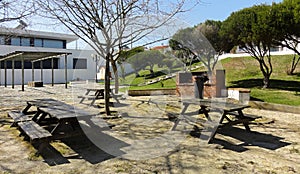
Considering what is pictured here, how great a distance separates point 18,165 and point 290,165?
3.65 m

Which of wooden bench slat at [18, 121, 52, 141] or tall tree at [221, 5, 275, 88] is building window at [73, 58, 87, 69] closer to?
tall tree at [221, 5, 275, 88]

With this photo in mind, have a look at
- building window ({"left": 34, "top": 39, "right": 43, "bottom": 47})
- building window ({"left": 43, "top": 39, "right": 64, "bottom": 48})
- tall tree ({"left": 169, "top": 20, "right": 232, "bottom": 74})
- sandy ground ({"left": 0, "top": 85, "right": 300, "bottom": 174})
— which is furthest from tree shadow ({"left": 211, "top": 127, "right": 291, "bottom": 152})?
building window ({"left": 43, "top": 39, "right": 64, "bottom": 48})

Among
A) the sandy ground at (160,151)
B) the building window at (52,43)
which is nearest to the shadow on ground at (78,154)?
the sandy ground at (160,151)

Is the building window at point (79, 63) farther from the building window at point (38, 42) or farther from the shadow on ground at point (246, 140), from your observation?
the shadow on ground at point (246, 140)

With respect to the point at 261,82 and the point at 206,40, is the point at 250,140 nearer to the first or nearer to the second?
the point at 261,82

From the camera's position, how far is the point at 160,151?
164 inches

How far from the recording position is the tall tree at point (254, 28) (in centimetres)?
1077

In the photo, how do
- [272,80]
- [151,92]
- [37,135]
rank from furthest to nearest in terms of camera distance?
[272,80] → [151,92] → [37,135]

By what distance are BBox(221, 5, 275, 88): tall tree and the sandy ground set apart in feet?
19.3

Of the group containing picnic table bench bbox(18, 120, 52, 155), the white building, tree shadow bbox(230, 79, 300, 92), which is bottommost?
picnic table bench bbox(18, 120, 52, 155)

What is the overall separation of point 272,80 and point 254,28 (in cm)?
473

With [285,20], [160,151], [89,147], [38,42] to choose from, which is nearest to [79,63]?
[38,42]

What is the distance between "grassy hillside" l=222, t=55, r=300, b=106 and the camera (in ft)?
33.1

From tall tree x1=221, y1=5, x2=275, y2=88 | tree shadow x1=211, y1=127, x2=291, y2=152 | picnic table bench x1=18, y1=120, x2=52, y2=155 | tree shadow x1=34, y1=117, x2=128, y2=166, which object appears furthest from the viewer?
tall tree x1=221, y1=5, x2=275, y2=88
